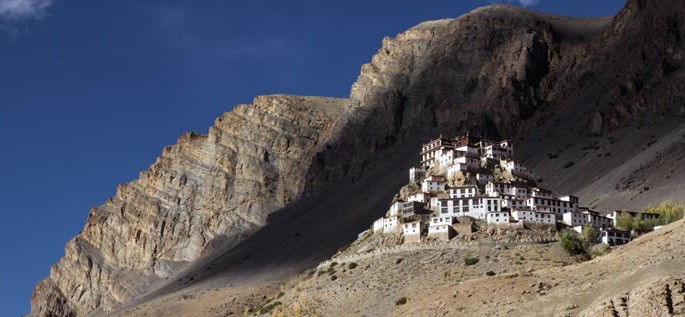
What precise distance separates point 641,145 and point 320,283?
76543 mm

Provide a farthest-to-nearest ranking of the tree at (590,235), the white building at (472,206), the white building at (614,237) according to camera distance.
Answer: the white building at (472,206)
the white building at (614,237)
the tree at (590,235)

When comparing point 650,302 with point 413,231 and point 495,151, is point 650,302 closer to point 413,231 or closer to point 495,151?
point 413,231

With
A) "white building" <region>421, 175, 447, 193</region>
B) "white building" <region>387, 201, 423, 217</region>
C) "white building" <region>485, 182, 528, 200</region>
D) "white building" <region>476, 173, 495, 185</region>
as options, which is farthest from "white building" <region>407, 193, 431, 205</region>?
"white building" <region>485, 182, 528, 200</region>

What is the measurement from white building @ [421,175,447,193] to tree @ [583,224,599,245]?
18.7 metres

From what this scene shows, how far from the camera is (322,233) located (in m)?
193

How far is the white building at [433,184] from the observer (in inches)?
4909

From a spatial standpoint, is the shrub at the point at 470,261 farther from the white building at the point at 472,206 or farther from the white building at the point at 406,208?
the white building at the point at 406,208

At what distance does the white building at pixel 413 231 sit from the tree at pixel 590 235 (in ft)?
52.9

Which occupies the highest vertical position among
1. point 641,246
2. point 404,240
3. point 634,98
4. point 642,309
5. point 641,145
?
point 634,98

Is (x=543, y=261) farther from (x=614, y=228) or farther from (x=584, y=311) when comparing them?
(x=584, y=311)

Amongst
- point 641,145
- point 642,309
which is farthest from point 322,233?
point 642,309

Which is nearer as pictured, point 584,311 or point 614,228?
point 584,311

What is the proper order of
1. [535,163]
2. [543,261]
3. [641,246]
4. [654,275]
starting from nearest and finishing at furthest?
[654,275] < [641,246] < [543,261] < [535,163]

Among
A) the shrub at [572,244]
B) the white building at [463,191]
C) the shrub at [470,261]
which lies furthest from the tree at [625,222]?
the shrub at [470,261]
